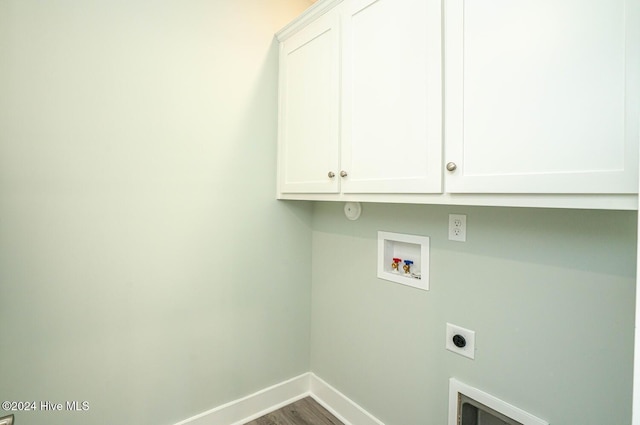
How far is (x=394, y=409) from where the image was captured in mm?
1476

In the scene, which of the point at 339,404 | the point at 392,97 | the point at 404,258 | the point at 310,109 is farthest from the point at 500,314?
the point at 310,109

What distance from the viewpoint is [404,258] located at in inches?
58.4

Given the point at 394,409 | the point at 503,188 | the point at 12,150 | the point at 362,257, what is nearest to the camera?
the point at 503,188

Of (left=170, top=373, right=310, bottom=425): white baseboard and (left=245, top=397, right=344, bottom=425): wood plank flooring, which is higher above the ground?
(left=170, top=373, right=310, bottom=425): white baseboard

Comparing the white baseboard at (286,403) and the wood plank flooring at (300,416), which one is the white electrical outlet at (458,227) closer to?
the white baseboard at (286,403)

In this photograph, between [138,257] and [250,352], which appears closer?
[138,257]

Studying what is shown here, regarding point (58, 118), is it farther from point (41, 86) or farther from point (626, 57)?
point (626, 57)

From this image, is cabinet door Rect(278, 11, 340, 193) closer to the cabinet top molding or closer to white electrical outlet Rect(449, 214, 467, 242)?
the cabinet top molding

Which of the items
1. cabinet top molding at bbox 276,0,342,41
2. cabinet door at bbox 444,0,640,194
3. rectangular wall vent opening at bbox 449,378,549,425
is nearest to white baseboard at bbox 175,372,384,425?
rectangular wall vent opening at bbox 449,378,549,425

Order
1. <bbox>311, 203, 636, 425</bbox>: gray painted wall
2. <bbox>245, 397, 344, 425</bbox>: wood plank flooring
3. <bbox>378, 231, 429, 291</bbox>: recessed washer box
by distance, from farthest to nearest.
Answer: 1. <bbox>245, 397, 344, 425</bbox>: wood plank flooring
2. <bbox>378, 231, 429, 291</bbox>: recessed washer box
3. <bbox>311, 203, 636, 425</bbox>: gray painted wall

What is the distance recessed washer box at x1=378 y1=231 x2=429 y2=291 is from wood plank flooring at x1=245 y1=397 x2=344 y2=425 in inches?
34.8

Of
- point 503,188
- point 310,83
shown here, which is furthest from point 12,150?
point 503,188

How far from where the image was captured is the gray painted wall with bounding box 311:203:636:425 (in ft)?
3.01

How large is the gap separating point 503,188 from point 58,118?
5.19 ft
